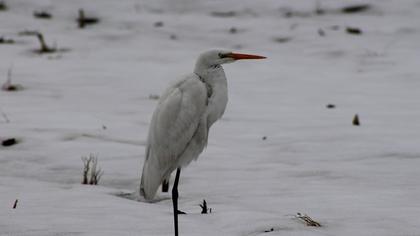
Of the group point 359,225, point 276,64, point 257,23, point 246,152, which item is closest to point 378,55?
point 276,64

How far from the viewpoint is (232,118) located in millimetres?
7875

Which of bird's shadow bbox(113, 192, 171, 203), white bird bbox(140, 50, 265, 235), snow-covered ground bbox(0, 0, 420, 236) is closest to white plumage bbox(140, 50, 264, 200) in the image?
white bird bbox(140, 50, 265, 235)

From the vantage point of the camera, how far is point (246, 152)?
259 inches

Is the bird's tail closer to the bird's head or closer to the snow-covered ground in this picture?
the snow-covered ground

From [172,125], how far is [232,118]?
326cm

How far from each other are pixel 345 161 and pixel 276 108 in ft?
6.81

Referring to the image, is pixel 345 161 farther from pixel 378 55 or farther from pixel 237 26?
pixel 237 26

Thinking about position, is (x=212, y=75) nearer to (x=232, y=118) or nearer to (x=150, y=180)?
(x=150, y=180)

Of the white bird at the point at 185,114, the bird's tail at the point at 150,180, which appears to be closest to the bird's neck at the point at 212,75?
the white bird at the point at 185,114

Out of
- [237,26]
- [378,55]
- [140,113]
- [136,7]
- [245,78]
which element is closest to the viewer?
[140,113]

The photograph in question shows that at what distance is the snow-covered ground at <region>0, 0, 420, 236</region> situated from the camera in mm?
4715

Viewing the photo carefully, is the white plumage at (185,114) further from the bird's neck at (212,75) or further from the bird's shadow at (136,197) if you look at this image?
the bird's shadow at (136,197)

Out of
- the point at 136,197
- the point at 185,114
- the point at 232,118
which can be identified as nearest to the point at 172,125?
the point at 185,114

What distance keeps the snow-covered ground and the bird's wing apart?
0.30 m
